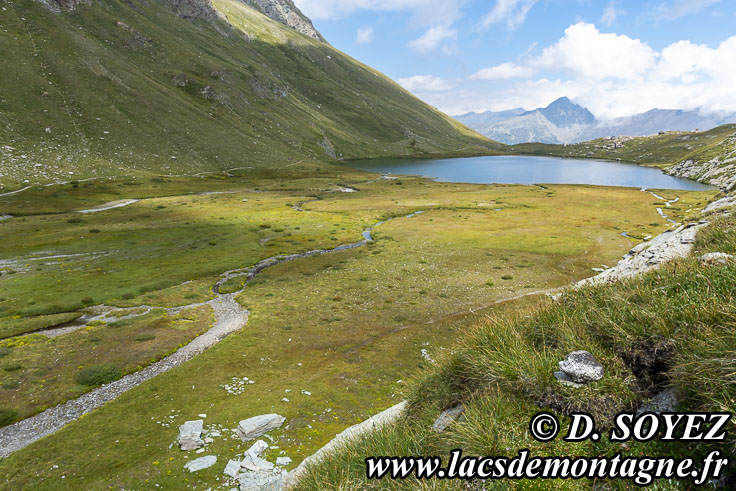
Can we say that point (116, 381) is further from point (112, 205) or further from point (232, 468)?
point (112, 205)

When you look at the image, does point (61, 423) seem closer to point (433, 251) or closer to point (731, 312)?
point (731, 312)

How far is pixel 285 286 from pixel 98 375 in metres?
24.3

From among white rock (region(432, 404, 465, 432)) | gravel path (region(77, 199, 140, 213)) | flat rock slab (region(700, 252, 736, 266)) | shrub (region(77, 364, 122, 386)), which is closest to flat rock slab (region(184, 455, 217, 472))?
white rock (region(432, 404, 465, 432))

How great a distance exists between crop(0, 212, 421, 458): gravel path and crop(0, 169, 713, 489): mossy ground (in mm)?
1638

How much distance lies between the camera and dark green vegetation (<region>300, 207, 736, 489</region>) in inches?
222

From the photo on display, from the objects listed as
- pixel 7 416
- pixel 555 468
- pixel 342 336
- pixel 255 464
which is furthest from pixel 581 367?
pixel 7 416

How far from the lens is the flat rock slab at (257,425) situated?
18.2 meters

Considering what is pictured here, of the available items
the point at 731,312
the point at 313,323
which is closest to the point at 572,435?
the point at 731,312

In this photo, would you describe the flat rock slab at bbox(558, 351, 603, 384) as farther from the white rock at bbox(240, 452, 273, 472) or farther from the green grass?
the green grass

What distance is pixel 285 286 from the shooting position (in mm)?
47938

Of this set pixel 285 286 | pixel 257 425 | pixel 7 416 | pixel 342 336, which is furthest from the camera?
pixel 285 286

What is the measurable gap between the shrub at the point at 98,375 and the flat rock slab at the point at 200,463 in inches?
566

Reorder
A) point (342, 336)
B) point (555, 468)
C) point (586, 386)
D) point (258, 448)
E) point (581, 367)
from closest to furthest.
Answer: point (555, 468) → point (586, 386) → point (581, 367) → point (258, 448) → point (342, 336)

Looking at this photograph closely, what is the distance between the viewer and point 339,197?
134 metres
